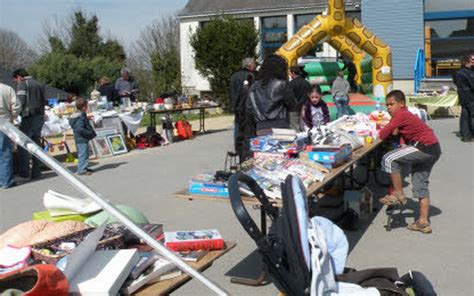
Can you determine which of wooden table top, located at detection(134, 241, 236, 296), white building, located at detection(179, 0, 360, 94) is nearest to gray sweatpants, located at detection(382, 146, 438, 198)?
wooden table top, located at detection(134, 241, 236, 296)

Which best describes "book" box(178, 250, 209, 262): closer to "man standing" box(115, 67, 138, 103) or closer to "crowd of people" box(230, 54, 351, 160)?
"crowd of people" box(230, 54, 351, 160)

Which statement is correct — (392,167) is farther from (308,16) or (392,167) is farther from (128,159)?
(308,16)

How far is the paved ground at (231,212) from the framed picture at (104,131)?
68cm

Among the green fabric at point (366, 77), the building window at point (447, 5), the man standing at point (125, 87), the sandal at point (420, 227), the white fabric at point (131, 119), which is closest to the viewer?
the sandal at point (420, 227)

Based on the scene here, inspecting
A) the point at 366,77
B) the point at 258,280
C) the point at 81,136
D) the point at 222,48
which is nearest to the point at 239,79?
the point at 81,136

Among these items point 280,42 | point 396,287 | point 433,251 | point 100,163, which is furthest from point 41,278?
point 280,42

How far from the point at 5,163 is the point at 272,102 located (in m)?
5.20

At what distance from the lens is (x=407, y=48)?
2511cm

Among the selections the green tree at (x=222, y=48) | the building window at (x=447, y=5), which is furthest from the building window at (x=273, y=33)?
the building window at (x=447, y=5)

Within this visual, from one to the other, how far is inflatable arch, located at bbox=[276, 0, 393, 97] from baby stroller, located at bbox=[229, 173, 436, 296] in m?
13.9

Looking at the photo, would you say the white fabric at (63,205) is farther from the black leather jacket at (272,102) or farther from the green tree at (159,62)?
the green tree at (159,62)

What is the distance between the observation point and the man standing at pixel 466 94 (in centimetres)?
1284

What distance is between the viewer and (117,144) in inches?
519

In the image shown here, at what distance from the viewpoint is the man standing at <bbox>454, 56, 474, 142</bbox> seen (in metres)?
12.8
